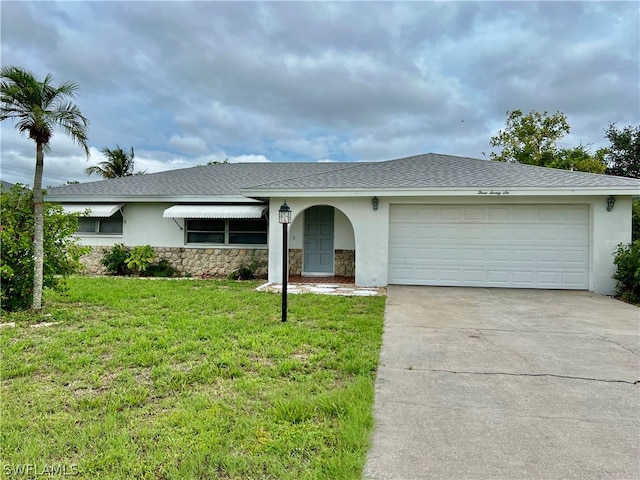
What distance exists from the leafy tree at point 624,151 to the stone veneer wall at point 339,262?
87.5 ft

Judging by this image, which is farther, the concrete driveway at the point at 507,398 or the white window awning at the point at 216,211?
the white window awning at the point at 216,211

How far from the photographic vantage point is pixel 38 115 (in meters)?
7.04

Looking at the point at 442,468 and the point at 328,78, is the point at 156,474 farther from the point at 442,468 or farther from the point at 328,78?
the point at 328,78

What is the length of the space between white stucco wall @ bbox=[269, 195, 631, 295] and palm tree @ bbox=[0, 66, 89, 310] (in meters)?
6.05

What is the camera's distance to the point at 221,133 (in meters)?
28.5

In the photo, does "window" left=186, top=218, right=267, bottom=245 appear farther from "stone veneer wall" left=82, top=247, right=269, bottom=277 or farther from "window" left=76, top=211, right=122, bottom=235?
"window" left=76, top=211, right=122, bottom=235

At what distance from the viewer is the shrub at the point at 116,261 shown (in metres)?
14.1

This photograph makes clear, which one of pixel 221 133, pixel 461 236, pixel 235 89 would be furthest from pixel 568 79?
pixel 221 133

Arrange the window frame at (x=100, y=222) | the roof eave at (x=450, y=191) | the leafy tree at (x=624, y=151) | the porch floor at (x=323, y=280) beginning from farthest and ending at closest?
1. the leafy tree at (x=624, y=151)
2. the window frame at (x=100, y=222)
3. the porch floor at (x=323, y=280)
4. the roof eave at (x=450, y=191)

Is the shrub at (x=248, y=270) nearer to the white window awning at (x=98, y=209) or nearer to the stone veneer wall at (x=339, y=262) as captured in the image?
the stone veneer wall at (x=339, y=262)

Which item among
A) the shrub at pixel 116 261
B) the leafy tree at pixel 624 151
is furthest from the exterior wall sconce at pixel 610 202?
the leafy tree at pixel 624 151

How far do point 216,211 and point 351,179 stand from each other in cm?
526

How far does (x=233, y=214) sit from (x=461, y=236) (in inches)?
313

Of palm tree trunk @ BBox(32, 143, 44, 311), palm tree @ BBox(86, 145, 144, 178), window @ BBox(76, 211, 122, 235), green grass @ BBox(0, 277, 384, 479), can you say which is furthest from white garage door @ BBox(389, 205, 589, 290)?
palm tree @ BBox(86, 145, 144, 178)
